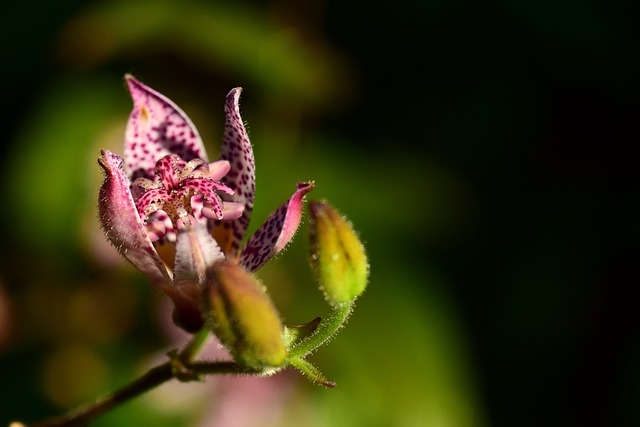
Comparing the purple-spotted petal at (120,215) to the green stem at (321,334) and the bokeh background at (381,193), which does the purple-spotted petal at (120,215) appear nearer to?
the green stem at (321,334)

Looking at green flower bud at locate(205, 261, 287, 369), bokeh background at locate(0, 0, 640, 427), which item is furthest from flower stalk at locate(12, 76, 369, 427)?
bokeh background at locate(0, 0, 640, 427)

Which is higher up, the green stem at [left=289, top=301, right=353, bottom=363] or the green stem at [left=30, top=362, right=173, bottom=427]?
the green stem at [left=289, top=301, right=353, bottom=363]

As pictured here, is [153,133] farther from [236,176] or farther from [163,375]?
[163,375]

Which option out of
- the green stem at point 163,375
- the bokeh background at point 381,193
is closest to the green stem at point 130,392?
the green stem at point 163,375

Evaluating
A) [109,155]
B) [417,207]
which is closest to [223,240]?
[109,155]

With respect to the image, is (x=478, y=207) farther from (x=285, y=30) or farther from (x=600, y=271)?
(x=285, y=30)

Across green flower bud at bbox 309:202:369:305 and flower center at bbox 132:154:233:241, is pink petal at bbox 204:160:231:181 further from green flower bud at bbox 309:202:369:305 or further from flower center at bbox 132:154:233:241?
green flower bud at bbox 309:202:369:305

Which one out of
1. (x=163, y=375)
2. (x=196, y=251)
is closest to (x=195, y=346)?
(x=163, y=375)
